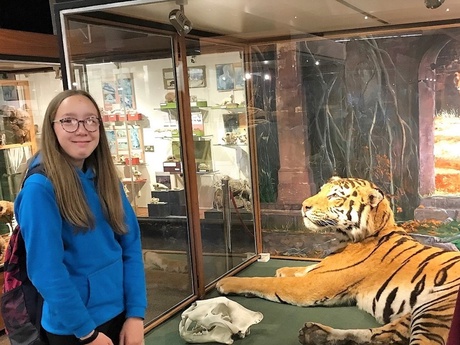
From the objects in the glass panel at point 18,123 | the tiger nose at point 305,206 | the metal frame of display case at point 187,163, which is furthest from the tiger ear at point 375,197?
the glass panel at point 18,123

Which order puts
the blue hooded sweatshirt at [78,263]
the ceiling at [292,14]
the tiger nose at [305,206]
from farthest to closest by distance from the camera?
the tiger nose at [305,206] → the ceiling at [292,14] → the blue hooded sweatshirt at [78,263]

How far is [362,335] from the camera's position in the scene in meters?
2.30

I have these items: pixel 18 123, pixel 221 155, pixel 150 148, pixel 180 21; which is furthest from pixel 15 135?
pixel 180 21

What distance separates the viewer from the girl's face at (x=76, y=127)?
140 cm

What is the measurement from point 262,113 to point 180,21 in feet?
3.00

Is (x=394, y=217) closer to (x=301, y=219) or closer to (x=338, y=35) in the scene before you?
(x=301, y=219)

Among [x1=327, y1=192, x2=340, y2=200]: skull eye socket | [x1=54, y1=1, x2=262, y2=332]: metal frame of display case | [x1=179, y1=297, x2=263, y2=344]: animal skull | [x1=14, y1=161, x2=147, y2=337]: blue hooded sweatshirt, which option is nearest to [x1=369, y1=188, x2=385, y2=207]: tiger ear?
[x1=327, y1=192, x2=340, y2=200]: skull eye socket

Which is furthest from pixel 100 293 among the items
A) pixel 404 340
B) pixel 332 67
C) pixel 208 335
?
pixel 332 67

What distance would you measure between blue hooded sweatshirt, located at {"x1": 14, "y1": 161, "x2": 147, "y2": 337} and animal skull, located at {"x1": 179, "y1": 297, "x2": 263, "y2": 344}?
1.00 metres

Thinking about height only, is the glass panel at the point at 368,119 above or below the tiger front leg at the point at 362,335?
above

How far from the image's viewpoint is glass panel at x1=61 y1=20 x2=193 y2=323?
256 centimetres

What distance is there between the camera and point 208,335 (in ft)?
7.99

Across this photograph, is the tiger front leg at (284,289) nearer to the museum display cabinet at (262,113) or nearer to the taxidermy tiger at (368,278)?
the taxidermy tiger at (368,278)

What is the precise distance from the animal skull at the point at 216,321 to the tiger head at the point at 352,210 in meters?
0.66
